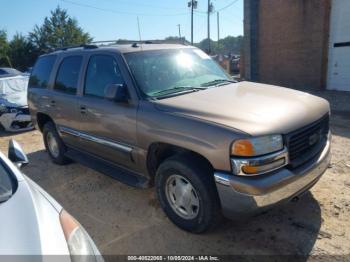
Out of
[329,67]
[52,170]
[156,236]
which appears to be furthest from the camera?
[329,67]

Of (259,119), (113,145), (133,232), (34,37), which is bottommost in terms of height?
(133,232)

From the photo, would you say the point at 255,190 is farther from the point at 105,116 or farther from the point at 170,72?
the point at 105,116

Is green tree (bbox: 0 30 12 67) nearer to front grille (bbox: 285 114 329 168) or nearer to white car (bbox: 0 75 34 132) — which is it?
white car (bbox: 0 75 34 132)

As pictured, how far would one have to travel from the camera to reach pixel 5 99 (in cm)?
920

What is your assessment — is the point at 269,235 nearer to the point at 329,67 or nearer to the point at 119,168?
the point at 119,168

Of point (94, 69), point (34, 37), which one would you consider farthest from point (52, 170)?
point (34, 37)

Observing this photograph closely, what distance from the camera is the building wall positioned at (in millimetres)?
12977

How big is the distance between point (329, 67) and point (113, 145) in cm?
1154

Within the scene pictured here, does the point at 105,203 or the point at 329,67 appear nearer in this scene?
the point at 105,203

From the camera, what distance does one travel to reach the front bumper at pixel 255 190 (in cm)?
276

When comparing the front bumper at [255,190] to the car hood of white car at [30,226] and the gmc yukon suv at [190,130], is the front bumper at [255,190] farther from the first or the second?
the car hood of white car at [30,226]

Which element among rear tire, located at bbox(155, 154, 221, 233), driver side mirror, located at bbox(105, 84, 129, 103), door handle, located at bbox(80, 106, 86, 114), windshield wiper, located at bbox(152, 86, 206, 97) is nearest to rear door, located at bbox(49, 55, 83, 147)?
door handle, located at bbox(80, 106, 86, 114)

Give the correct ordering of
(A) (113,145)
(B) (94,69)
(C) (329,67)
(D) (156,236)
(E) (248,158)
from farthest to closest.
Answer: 1. (C) (329,67)
2. (B) (94,69)
3. (A) (113,145)
4. (D) (156,236)
5. (E) (248,158)

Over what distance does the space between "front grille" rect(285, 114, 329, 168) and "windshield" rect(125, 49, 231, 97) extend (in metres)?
1.32
